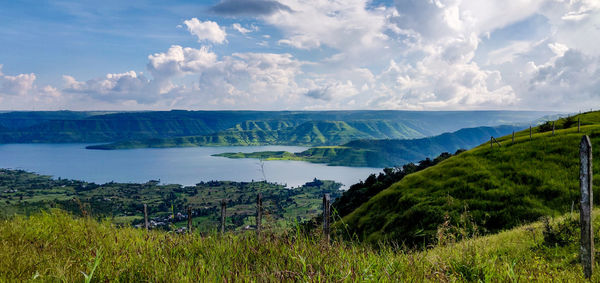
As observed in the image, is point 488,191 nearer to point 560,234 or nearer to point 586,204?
point 560,234

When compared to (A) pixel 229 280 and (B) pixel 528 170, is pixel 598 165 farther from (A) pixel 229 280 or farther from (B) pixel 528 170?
(A) pixel 229 280

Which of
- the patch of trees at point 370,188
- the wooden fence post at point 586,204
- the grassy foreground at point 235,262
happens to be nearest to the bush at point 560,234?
the wooden fence post at point 586,204

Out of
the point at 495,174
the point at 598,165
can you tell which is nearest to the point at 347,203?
the point at 495,174

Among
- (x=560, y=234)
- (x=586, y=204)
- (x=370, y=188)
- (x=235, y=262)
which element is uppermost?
(x=586, y=204)

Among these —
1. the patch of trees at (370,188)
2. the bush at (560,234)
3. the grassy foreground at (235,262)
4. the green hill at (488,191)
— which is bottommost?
the patch of trees at (370,188)

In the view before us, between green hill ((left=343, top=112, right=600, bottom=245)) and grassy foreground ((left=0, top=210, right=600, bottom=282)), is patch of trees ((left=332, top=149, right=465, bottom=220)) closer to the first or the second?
green hill ((left=343, top=112, right=600, bottom=245))

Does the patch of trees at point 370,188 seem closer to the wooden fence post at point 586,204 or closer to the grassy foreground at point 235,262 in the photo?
the wooden fence post at point 586,204

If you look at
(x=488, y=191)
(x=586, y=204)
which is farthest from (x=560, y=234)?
(x=488, y=191)
